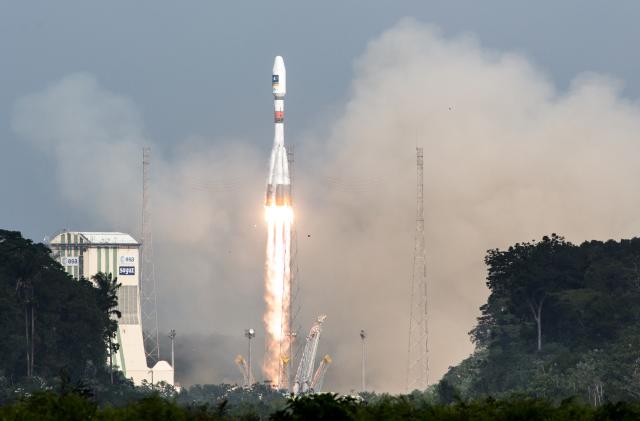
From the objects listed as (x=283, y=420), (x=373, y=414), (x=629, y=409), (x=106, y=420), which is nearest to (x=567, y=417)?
(x=629, y=409)

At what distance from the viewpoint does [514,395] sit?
313ft

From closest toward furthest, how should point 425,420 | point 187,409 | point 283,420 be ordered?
point 283,420
point 425,420
point 187,409

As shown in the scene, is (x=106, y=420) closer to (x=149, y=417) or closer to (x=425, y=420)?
(x=149, y=417)

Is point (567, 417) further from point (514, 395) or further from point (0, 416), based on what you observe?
point (0, 416)

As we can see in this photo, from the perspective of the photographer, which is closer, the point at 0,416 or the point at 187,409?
the point at 0,416

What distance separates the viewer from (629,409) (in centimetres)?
8988

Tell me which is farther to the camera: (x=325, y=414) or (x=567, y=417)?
(x=567, y=417)

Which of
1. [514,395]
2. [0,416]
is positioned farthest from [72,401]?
[514,395]

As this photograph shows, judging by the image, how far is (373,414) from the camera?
283ft

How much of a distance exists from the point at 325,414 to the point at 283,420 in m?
1.98

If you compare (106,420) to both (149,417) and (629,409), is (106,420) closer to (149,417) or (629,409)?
(149,417)

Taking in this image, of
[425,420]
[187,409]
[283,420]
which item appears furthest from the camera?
[187,409]

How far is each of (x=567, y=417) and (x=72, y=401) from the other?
70.5ft

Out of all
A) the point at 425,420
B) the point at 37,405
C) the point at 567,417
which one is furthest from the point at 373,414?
the point at 37,405
